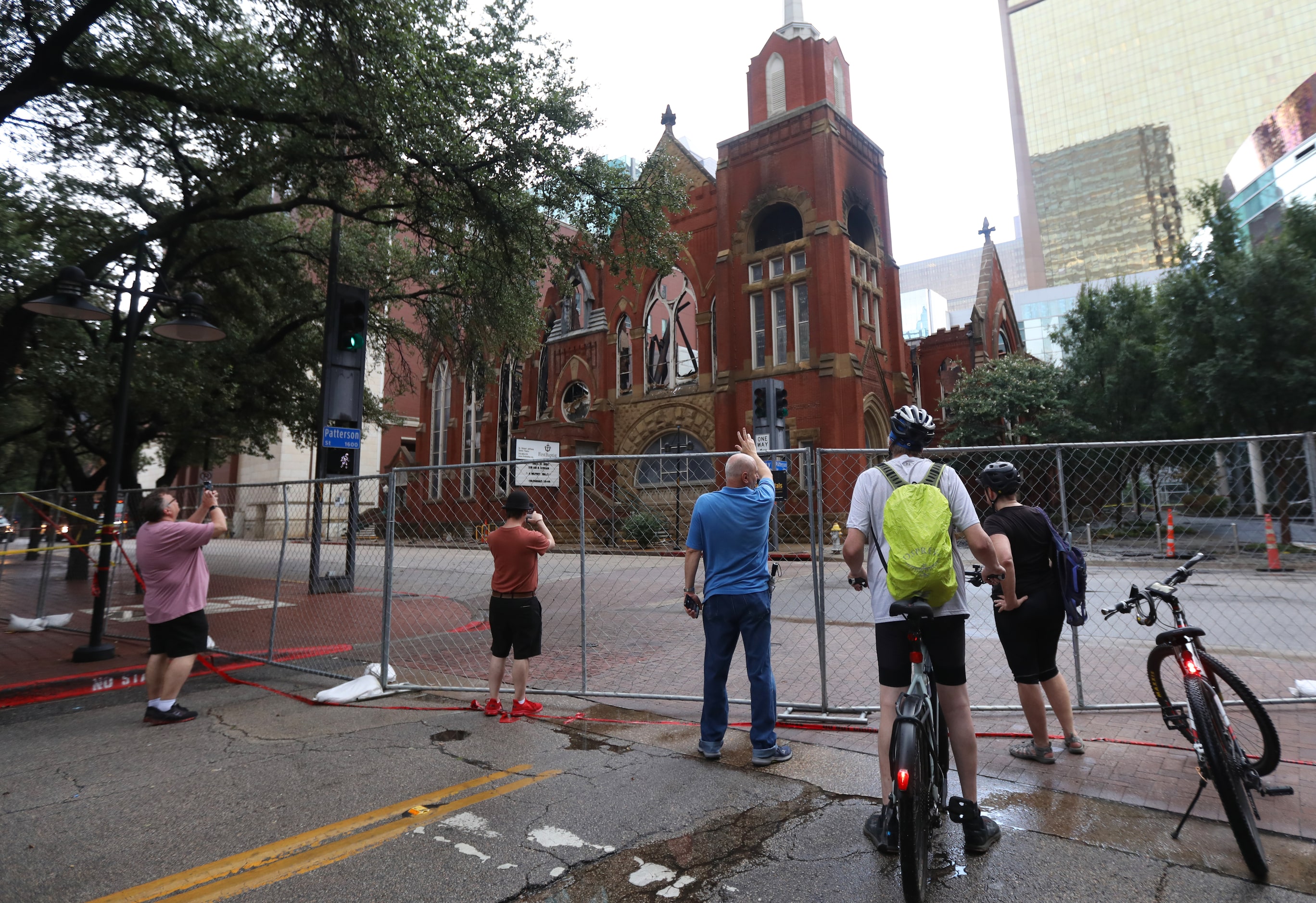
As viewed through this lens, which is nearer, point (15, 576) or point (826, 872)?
point (826, 872)

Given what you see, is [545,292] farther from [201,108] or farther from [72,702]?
[72,702]

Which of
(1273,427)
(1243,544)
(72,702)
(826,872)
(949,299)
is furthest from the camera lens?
(949,299)

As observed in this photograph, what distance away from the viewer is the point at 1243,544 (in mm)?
7363

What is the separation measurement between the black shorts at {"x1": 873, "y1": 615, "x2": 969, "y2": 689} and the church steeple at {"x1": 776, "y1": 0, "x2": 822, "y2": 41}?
3156cm

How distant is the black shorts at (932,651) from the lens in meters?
3.33

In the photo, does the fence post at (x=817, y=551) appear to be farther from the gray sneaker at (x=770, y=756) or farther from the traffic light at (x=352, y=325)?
the traffic light at (x=352, y=325)

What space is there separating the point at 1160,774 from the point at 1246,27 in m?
137

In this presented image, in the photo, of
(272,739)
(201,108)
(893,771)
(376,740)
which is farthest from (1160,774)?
(201,108)

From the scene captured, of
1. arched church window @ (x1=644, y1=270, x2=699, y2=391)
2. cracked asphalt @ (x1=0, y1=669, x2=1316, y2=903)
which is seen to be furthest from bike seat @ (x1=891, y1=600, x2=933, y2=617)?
arched church window @ (x1=644, y1=270, x2=699, y2=391)

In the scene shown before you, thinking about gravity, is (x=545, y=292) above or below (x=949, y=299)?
below

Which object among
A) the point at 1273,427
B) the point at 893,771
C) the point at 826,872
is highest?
the point at 1273,427

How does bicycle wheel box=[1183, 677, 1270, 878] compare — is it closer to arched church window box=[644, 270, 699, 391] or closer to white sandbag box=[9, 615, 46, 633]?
white sandbag box=[9, 615, 46, 633]

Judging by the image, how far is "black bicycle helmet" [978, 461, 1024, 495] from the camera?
4484mm

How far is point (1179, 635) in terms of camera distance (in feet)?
11.9
